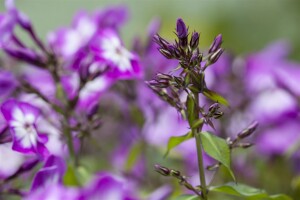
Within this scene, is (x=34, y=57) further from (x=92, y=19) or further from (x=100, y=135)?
(x=100, y=135)

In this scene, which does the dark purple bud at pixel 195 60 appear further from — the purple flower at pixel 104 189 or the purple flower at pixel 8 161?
the purple flower at pixel 8 161

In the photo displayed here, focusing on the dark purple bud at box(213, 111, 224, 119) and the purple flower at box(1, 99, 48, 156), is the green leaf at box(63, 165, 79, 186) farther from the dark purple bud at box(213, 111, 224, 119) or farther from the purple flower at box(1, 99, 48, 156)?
the dark purple bud at box(213, 111, 224, 119)

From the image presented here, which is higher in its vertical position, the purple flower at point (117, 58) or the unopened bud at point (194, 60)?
the unopened bud at point (194, 60)

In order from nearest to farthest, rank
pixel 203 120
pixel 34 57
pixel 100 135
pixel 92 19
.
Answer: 1. pixel 203 120
2. pixel 34 57
3. pixel 92 19
4. pixel 100 135

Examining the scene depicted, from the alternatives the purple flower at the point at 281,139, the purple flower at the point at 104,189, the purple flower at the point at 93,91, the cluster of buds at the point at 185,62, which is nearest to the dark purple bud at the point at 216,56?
the cluster of buds at the point at 185,62

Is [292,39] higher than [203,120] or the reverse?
the reverse

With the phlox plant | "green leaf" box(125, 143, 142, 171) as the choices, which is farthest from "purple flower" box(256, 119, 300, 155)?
"green leaf" box(125, 143, 142, 171)

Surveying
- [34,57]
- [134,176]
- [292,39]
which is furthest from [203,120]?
[292,39]

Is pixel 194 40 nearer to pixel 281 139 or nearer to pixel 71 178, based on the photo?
pixel 71 178
